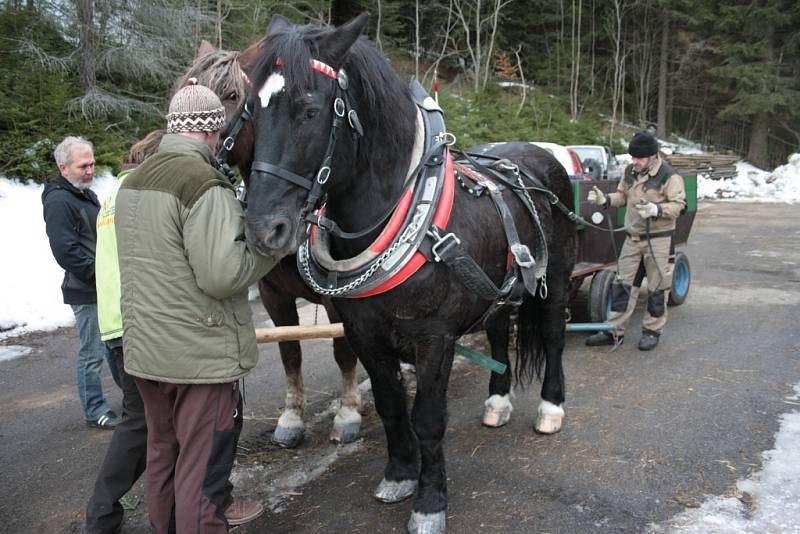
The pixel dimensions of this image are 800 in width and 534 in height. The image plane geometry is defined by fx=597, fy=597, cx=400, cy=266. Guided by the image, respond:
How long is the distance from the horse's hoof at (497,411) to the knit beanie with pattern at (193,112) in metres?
2.55

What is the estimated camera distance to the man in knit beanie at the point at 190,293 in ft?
6.77

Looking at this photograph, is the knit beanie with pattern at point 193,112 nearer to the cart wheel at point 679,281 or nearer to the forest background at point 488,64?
the cart wheel at point 679,281

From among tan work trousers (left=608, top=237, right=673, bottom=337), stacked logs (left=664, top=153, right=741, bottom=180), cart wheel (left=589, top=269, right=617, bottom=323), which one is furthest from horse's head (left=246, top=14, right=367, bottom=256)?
stacked logs (left=664, top=153, right=741, bottom=180)

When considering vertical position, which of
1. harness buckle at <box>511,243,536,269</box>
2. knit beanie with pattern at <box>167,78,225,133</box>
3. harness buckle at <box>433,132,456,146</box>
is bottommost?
harness buckle at <box>511,243,536,269</box>

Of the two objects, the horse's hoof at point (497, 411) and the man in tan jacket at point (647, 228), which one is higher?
the man in tan jacket at point (647, 228)

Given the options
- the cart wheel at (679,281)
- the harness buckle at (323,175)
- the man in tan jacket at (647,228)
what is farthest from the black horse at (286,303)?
the cart wheel at (679,281)

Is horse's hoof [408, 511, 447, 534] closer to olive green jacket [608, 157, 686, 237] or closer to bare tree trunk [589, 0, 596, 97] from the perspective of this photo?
olive green jacket [608, 157, 686, 237]

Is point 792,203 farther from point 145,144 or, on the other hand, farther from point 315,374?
point 145,144

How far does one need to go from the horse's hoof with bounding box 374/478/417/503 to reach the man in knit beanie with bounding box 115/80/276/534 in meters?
0.98

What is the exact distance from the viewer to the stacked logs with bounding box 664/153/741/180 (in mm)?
22781

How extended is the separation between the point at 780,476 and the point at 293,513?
253cm

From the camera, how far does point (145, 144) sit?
3.04m

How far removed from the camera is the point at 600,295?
5770 mm

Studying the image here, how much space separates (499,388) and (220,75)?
2.56 metres
